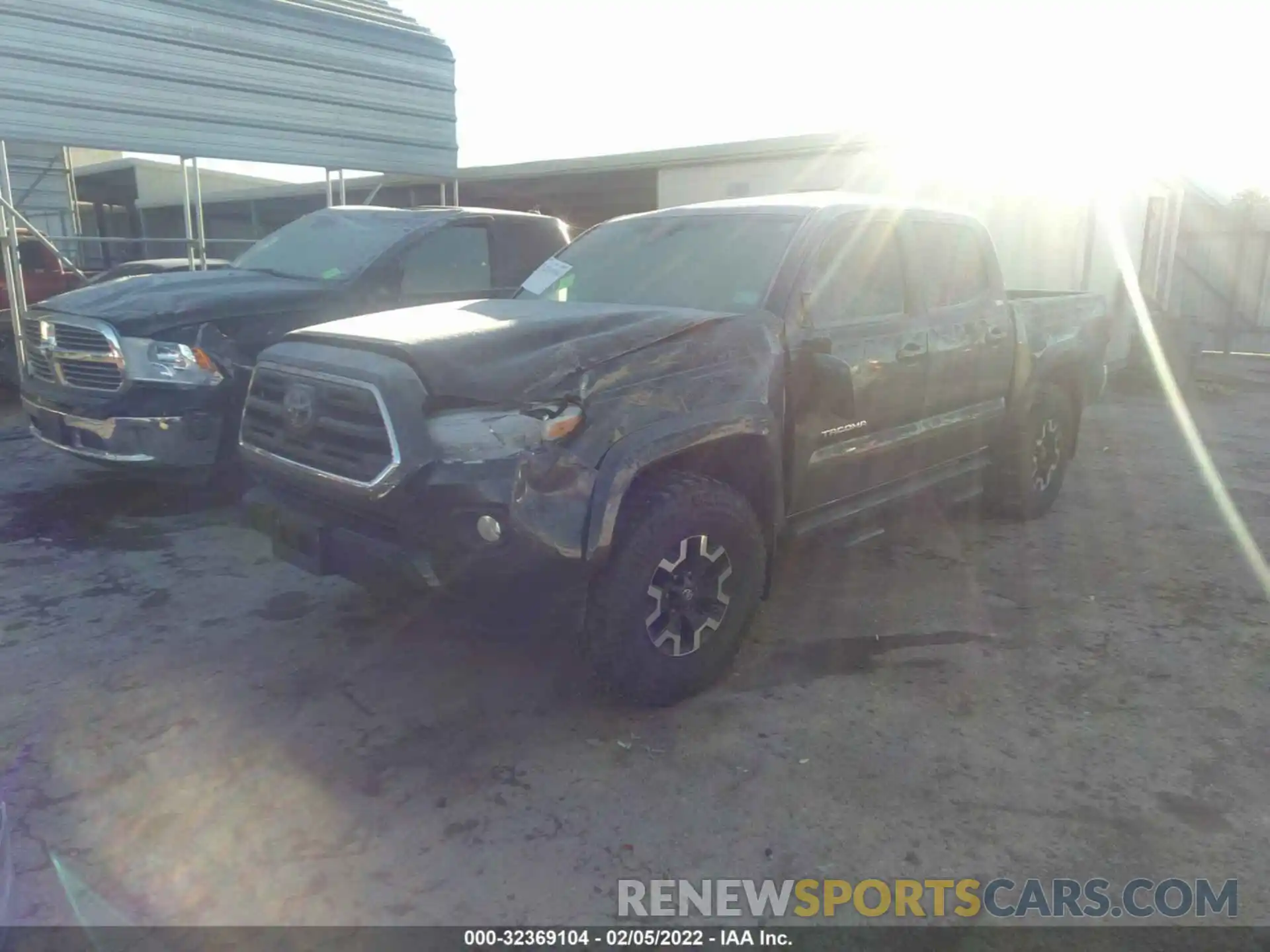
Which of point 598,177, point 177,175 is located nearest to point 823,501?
point 598,177

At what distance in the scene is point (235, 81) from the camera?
417 inches

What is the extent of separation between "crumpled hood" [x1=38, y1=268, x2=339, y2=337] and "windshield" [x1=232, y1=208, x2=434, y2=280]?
0.21m

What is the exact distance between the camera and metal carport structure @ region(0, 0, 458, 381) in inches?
357

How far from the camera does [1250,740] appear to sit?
3.46m

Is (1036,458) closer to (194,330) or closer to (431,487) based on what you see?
(431,487)

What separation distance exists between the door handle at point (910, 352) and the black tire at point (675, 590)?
4.30 feet

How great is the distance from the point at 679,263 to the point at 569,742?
224 centimetres

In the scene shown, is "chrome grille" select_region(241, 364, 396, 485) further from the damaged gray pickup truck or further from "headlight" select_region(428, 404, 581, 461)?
"headlight" select_region(428, 404, 581, 461)

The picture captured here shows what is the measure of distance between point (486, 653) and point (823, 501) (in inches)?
65.3

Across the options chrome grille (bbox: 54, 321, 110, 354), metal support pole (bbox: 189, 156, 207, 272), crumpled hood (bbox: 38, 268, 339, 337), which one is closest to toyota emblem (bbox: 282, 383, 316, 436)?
crumpled hood (bbox: 38, 268, 339, 337)

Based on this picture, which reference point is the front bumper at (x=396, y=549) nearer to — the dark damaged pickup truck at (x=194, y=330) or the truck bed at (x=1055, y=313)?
the dark damaged pickup truck at (x=194, y=330)

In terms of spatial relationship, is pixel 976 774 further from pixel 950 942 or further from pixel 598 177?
pixel 598 177

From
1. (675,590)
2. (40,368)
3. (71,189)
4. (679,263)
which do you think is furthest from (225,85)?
(675,590)

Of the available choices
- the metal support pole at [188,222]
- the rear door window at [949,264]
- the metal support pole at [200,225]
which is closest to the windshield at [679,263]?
the rear door window at [949,264]
